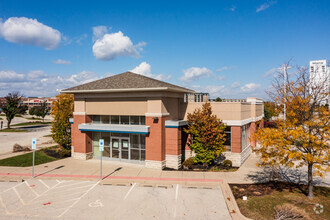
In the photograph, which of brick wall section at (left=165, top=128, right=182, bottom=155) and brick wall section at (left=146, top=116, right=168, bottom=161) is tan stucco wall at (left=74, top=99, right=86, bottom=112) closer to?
brick wall section at (left=146, top=116, right=168, bottom=161)

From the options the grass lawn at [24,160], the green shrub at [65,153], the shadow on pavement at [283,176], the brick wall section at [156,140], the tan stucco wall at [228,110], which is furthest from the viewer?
the green shrub at [65,153]

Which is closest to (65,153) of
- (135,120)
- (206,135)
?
(135,120)

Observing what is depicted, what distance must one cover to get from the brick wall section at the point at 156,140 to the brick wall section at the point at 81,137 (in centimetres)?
644

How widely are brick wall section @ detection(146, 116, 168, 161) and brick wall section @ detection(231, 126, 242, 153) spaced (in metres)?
5.96

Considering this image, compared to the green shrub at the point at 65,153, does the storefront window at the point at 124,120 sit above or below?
above

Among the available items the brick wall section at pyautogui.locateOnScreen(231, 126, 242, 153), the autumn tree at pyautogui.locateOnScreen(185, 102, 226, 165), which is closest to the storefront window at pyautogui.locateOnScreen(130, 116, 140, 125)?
the autumn tree at pyautogui.locateOnScreen(185, 102, 226, 165)

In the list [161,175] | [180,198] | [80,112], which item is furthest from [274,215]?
[80,112]

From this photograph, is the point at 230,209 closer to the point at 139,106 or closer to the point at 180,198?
the point at 180,198

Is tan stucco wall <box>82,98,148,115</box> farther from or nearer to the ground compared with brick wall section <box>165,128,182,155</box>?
farther from the ground

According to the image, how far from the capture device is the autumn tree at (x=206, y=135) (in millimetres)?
18109

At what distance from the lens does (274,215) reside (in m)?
10.4

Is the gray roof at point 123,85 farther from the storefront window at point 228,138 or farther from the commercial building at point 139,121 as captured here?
the storefront window at point 228,138

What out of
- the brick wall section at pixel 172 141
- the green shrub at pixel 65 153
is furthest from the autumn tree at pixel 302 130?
the green shrub at pixel 65 153

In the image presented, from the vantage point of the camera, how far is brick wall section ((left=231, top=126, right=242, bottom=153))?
62.8ft
